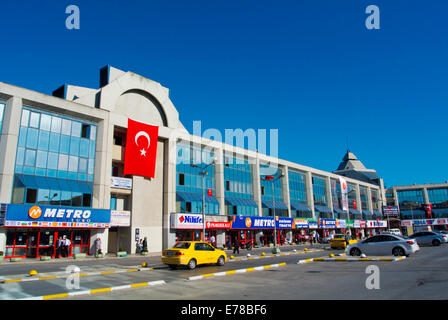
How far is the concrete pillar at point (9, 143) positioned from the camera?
94.8 ft

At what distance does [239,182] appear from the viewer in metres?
53.6

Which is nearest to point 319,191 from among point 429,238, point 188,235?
point 429,238

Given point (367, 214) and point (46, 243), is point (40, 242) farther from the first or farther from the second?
point (367, 214)

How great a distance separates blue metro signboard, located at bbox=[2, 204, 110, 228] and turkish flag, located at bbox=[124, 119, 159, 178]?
20.1 feet

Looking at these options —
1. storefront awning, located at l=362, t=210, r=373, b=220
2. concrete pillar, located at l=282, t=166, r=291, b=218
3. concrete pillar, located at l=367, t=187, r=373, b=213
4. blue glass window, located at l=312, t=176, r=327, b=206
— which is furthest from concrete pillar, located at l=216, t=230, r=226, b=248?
concrete pillar, located at l=367, t=187, r=373, b=213

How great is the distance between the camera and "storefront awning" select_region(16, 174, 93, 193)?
99.3 ft

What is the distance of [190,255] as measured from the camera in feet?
63.3

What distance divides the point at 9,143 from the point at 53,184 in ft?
16.9

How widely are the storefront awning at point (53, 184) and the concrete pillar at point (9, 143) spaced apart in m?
1.05

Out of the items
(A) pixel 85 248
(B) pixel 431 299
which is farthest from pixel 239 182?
(B) pixel 431 299

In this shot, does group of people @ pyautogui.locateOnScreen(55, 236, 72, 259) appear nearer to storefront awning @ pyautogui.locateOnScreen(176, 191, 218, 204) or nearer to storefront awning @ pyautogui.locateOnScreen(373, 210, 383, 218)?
storefront awning @ pyautogui.locateOnScreen(176, 191, 218, 204)
